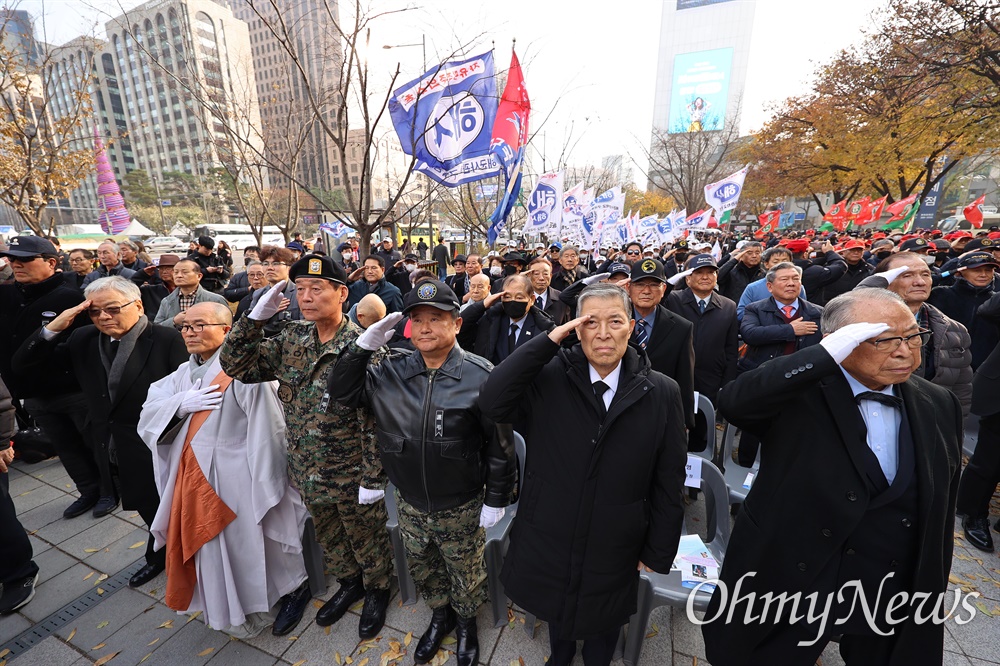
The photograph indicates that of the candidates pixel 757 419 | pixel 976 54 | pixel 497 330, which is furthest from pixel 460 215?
pixel 757 419

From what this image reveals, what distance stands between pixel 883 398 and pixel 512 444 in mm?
1749

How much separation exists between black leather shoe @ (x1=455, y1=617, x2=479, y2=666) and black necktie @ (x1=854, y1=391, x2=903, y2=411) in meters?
2.54

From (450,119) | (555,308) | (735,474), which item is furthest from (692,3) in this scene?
(735,474)

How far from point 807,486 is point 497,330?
9.72 feet

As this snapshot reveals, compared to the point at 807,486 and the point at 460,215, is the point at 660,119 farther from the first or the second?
the point at 807,486

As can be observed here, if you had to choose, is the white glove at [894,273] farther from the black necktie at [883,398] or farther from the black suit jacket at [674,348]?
the black necktie at [883,398]

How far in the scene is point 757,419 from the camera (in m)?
1.87

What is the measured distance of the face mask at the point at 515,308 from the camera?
3912 millimetres

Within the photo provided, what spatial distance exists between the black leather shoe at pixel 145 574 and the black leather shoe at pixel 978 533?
22.6ft

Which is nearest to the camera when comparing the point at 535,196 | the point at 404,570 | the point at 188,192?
the point at 404,570

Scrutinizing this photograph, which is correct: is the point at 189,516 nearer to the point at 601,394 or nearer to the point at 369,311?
the point at 369,311

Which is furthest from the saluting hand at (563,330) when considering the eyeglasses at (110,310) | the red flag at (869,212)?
the red flag at (869,212)

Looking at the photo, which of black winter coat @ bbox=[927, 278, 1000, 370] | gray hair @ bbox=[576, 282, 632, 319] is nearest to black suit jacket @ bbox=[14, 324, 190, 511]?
gray hair @ bbox=[576, 282, 632, 319]

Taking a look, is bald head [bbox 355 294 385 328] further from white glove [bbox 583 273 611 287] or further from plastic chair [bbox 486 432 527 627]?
white glove [bbox 583 273 611 287]
